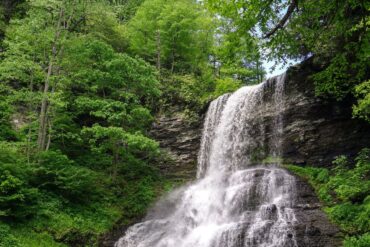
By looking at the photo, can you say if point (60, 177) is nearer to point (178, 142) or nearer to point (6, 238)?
point (6, 238)

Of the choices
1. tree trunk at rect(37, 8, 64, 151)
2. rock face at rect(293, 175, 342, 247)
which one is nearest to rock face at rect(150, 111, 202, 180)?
tree trunk at rect(37, 8, 64, 151)

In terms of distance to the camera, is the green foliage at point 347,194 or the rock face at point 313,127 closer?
the green foliage at point 347,194

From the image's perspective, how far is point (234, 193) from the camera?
14750mm

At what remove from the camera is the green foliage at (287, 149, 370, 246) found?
435 inches

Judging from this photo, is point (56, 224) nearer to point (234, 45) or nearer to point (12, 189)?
point (12, 189)

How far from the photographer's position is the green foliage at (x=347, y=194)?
36.2 feet

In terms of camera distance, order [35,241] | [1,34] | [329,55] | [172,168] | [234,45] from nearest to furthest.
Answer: [234,45], [35,241], [329,55], [172,168], [1,34]

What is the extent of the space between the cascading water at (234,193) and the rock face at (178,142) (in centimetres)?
52

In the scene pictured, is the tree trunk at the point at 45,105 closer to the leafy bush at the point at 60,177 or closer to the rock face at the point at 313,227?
the leafy bush at the point at 60,177

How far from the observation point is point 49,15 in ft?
58.0

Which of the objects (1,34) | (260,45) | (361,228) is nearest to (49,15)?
(1,34)

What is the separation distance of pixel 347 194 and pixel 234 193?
13.8 feet

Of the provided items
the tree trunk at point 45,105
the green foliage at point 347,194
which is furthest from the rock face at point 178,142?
the tree trunk at point 45,105

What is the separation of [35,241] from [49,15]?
10.7 m
